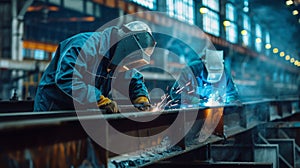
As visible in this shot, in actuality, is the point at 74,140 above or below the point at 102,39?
below

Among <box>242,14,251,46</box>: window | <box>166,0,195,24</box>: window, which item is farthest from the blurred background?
<box>242,14,251,46</box>: window

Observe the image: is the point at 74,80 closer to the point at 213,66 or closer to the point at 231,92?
the point at 213,66

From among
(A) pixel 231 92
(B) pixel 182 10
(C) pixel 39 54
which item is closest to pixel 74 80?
(A) pixel 231 92

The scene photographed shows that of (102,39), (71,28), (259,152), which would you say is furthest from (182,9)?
(102,39)

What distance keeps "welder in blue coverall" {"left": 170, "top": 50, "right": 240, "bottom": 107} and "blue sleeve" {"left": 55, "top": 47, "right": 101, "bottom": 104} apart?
2485mm

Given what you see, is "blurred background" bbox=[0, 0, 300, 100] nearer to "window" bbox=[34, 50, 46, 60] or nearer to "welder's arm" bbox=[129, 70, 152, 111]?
"window" bbox=[34, 50, 46, 60]

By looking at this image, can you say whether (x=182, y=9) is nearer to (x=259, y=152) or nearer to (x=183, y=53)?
(x=183, y=53)

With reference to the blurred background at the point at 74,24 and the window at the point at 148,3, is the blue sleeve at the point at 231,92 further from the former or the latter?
the window at the point at 148,3

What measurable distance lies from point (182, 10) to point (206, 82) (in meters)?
11.3

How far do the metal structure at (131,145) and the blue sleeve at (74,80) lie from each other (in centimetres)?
20

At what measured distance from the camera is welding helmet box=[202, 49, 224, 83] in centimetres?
514

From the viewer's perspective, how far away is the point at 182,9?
52.4 ft

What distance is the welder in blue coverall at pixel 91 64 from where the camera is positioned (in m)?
2.52

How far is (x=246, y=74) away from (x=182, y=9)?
10.6 meters
